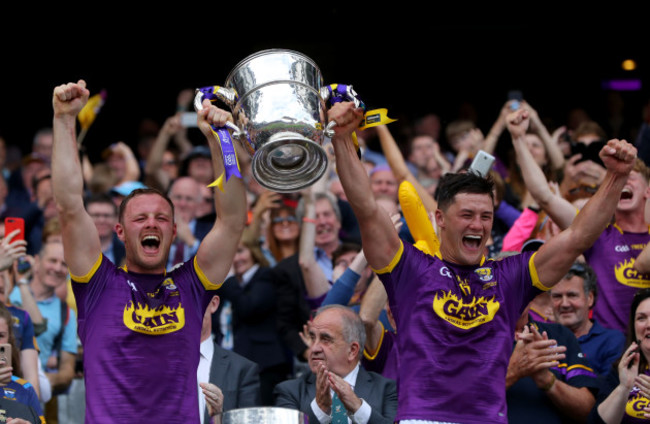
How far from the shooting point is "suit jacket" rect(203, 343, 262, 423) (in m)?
Result: 7.03

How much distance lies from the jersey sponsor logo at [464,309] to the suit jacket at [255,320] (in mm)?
3120

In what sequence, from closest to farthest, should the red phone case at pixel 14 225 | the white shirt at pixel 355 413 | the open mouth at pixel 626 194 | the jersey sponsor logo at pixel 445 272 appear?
the jersey sponsor logo at pixel 445 272, the white shirt at pixel 355 413, the red phone case at pixel 14 225, the open mouth at pixel 626 194

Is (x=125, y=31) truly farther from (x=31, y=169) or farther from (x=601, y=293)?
(x=601, y=293)

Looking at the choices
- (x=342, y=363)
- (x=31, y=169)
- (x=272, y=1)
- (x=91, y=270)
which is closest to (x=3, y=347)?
(x=91, y=270)

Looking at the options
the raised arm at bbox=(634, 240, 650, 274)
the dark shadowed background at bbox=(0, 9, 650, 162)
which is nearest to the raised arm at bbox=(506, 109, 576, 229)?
the raised arm at bbox=(634, 240, 650, 274)

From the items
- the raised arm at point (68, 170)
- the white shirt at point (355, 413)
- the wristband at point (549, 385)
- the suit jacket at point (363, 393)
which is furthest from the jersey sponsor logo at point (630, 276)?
the raised arm at point (68, 170)

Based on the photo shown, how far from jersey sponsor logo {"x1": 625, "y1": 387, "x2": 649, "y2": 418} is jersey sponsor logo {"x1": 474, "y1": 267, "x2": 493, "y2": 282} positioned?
1.52 metres

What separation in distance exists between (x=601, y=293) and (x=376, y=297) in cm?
174

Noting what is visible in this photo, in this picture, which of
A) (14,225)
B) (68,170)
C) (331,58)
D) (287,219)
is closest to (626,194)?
(287,219)

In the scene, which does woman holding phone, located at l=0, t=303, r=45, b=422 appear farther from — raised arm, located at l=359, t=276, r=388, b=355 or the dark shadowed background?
the dark shadowed background

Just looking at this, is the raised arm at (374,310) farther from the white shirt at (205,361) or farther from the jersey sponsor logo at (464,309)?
the jersey sponsor logo at (464,309)

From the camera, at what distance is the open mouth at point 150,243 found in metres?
5.86

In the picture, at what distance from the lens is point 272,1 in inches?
535

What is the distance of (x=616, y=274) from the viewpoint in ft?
25.1
